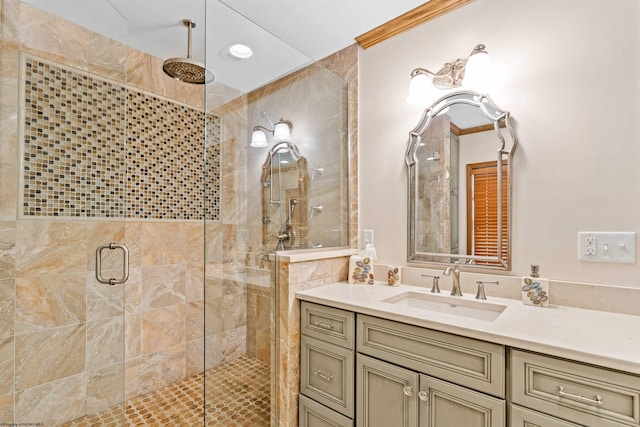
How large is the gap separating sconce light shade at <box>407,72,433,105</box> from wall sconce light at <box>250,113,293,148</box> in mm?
718

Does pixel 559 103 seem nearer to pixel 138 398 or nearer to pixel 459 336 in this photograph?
pixel 459 336

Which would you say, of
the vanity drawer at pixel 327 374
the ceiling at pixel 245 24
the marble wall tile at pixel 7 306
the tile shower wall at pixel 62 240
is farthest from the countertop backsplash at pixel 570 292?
the marble wall tile at pixel 7 306

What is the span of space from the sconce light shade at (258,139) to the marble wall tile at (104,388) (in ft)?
5.14

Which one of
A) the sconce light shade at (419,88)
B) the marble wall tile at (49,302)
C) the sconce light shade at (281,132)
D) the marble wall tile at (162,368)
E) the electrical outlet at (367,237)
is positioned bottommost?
the marble wall tile at (162,368)

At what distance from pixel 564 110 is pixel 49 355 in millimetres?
2785

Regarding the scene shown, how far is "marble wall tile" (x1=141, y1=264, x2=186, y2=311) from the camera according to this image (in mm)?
2264

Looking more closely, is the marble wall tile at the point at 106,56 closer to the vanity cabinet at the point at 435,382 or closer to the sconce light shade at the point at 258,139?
the sconce light shade at the point at 258,139

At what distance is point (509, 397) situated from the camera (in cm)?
102

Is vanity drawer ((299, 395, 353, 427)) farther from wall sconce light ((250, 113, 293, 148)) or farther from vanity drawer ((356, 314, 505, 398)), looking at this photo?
wall sconce light ((250, 113, 293, 148))

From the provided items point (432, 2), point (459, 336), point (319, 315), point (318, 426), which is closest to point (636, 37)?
point (432, 2)

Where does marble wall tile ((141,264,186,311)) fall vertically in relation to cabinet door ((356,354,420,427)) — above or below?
above

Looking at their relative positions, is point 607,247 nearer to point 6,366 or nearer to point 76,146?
point 76,146

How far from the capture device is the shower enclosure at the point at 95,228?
150 cm

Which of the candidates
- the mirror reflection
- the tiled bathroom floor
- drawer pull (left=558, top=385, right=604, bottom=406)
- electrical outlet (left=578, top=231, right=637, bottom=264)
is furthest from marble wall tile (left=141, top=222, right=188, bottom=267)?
electrical outlet (left=578, top=231, right=637, bottom=264)
